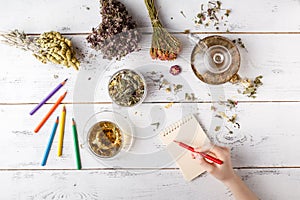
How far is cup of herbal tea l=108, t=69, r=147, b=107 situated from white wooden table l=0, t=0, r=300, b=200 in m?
0.03

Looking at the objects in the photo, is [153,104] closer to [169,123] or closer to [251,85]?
[169,123]

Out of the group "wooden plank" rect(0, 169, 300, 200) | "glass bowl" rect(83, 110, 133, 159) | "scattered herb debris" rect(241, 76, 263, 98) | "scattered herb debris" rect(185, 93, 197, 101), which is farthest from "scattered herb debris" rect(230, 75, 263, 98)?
"glass bowl" rect(83, 110, 133, 159)

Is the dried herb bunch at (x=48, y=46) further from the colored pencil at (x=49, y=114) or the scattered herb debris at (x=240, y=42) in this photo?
the scattered herb debris at (x=240, y=42)

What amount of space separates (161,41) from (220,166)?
0.40 m

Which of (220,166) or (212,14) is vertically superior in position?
(212,14)

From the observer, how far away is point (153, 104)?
4.37 ft

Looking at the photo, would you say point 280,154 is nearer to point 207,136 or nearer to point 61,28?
point 207,136

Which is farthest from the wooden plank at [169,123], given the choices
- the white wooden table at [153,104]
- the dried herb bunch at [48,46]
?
the dried herb bunch at [48,46]

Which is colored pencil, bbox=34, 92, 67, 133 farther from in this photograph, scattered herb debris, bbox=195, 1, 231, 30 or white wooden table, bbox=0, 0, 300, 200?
scattered herb debris, bbox=195, 1, 231, 30

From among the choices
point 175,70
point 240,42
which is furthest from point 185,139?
point 240,42

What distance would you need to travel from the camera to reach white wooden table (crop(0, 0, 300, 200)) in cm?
131

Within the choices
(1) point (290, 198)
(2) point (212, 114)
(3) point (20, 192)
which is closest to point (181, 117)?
(2) point (212, 114)

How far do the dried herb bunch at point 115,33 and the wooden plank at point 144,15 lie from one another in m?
0.05

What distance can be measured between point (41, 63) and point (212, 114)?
54 cm
